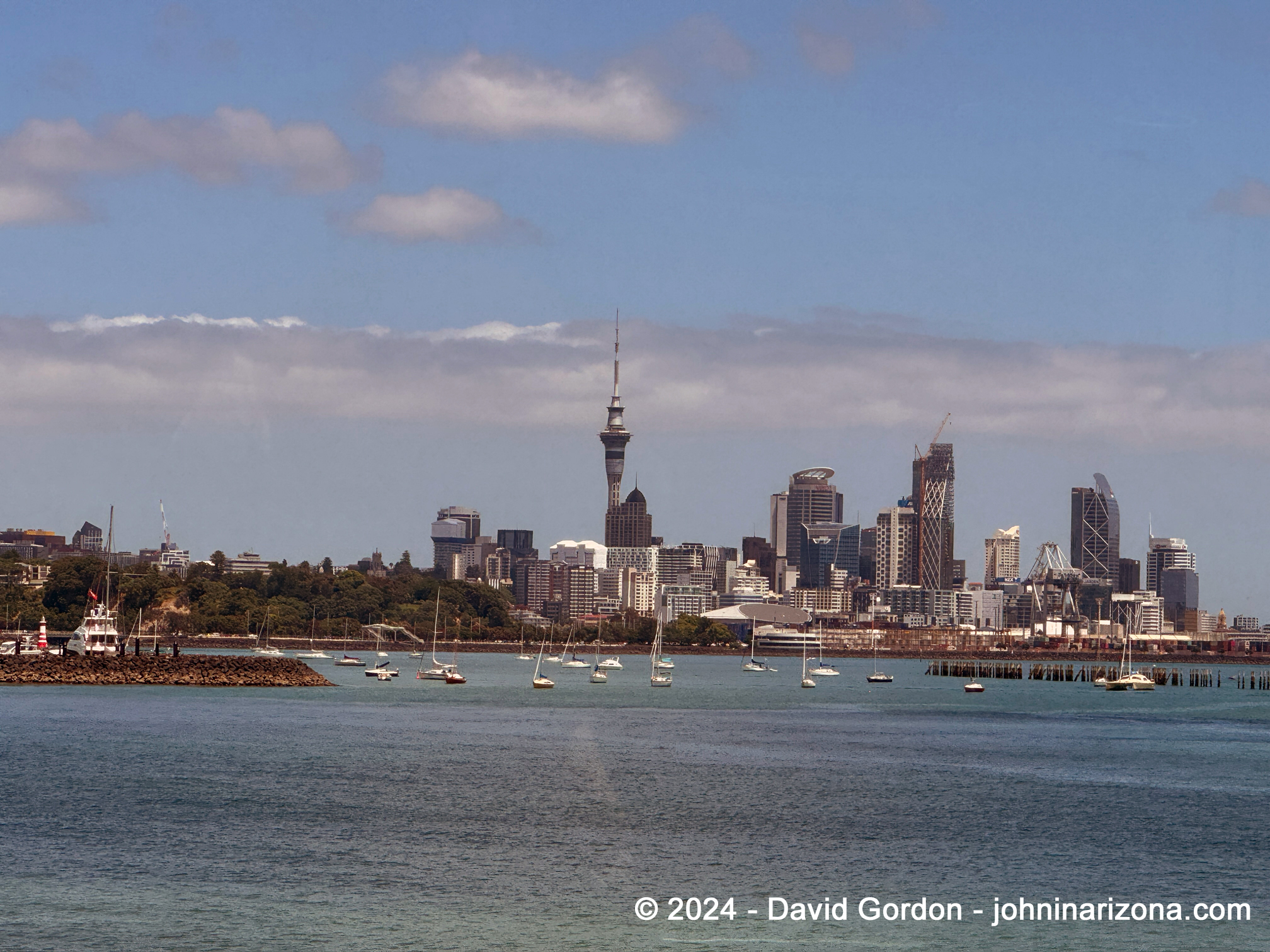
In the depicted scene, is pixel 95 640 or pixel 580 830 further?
pixel 95 640

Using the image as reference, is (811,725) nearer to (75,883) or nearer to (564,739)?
(564,739)

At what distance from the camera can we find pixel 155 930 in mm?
41031

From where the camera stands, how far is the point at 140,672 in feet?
465

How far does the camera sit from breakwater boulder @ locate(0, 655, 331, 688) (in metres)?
140

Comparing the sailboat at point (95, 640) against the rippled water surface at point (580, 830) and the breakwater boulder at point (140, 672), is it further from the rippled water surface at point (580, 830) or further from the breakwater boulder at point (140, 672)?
the rippled water surface at point (580, 830)

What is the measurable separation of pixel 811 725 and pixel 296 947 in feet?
255

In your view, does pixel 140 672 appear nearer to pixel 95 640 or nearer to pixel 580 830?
pixel 95 640

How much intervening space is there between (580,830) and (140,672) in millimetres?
93424

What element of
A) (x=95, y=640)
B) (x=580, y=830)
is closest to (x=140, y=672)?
(x=95, y=640)

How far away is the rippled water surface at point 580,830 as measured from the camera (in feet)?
140

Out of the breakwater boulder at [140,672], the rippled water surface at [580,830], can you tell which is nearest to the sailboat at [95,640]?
the breakwater boulder at [140,672]

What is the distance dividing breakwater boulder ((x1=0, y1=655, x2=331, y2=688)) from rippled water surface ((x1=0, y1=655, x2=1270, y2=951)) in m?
29.2

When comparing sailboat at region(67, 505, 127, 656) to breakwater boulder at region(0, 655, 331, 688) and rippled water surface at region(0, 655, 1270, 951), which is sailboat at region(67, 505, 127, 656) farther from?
rippled water surface at region(0, 655, 1270, 951)

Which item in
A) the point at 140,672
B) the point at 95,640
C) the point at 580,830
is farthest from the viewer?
the point at 95,640
